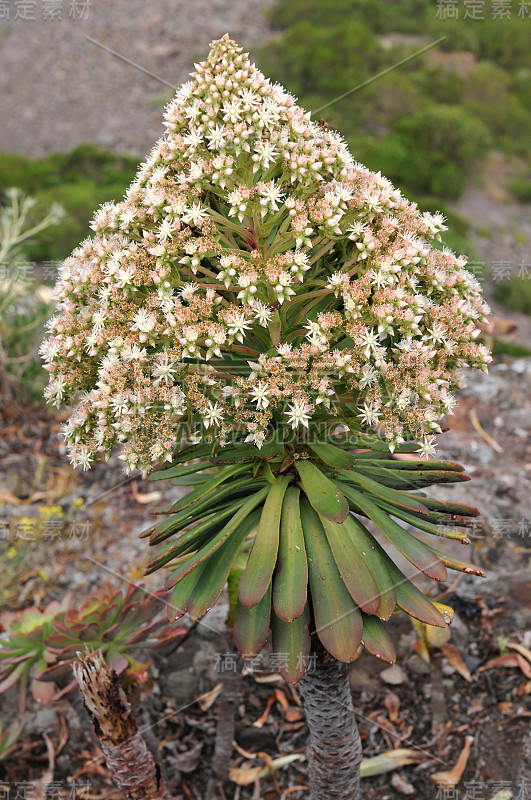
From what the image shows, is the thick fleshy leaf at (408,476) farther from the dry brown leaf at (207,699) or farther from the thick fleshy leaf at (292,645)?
the dry brown leaf at (207,699)

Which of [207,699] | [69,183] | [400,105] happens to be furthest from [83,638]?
[400,105]

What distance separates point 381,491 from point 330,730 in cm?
79

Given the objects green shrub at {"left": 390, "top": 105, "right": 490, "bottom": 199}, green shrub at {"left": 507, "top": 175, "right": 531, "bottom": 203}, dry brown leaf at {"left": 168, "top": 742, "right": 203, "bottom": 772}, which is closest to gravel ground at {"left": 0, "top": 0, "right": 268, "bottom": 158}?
green shrub at {"left": 390, "top": 105, "right": 490, "bottom": 199}

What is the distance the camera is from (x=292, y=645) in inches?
74.1

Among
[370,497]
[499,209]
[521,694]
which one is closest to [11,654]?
[370,497]

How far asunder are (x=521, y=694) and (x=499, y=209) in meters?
8.83

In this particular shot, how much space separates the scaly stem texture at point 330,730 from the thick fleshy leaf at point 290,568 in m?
0.31

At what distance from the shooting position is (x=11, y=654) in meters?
2.65

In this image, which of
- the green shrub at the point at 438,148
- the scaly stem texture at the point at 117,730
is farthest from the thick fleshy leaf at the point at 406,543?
the green shrub at the point at 438,148

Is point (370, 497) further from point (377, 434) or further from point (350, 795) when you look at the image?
point (350, 795)

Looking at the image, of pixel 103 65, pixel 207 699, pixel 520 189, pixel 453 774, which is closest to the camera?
pixel 453 774

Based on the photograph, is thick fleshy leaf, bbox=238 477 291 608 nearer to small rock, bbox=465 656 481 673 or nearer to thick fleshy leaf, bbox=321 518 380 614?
thick fleshy leaf, bbox=321 518 380 614

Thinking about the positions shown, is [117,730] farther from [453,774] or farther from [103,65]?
[103,65]

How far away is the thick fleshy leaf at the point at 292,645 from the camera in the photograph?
1787 mm
